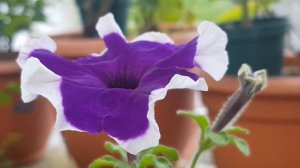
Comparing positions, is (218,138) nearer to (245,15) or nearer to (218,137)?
(218,137)

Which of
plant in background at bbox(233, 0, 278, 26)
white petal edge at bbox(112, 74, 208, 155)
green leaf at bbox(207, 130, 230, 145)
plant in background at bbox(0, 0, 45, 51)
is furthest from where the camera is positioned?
plant in background at bbox(0, 0, 45, 51)

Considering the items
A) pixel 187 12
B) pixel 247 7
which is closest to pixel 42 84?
pixel 247 7

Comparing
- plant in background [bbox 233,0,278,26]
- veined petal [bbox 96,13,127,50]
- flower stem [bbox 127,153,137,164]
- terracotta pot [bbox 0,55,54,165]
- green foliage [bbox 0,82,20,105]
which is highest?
veined petal [bbox 96,13,127,50]

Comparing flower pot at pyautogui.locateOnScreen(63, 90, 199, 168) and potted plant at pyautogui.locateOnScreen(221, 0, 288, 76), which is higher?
potted plant at pyautogui.locateOnScreen(221, 0, 288, 76)

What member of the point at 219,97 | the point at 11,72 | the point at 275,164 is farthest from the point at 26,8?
the point at 275,164

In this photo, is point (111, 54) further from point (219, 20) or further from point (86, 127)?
point (219, 20)

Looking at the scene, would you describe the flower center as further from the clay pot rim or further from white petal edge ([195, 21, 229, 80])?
the clay pot rim

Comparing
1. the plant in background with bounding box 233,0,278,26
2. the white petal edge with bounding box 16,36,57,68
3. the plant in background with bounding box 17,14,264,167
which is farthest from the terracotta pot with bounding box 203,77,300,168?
the white petal edge with bounding box 16,36,57,68

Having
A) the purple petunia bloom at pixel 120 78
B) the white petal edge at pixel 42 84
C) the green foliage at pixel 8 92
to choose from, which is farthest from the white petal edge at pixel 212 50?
the green foliage at pixel 8 92

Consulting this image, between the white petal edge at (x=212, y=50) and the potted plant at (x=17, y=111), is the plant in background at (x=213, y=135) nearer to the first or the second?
the white petal edge at (x=212, y=50)
